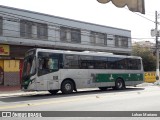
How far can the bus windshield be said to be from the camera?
2069cm

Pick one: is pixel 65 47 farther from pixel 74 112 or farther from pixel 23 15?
pixel 74 112

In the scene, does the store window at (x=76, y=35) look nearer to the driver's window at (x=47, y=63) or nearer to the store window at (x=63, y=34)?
the store window at (x=63, y=34)

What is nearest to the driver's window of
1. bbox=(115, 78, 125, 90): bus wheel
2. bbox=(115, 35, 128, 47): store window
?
bbox=(115, 78, 125, 90): bus wheel

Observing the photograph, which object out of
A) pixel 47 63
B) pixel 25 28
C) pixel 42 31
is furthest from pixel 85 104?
pixel 42 31

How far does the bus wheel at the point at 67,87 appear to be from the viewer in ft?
72.3

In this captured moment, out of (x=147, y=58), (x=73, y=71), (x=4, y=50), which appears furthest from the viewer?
(x=147, y=58)

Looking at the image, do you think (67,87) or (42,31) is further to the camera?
(42,31)

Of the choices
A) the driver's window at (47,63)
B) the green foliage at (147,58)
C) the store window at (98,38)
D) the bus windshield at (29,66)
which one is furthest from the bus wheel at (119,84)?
the green foliage at (147,58)

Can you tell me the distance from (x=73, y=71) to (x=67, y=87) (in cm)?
125

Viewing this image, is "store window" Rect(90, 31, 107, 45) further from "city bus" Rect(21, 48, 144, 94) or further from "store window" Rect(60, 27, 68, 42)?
"city bus" Rect(21, 48, 144, 94)

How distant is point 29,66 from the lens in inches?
827

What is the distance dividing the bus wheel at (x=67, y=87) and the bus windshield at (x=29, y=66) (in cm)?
258

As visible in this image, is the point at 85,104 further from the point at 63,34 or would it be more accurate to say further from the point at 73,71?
the point at 63,34

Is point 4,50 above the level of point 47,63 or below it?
above
